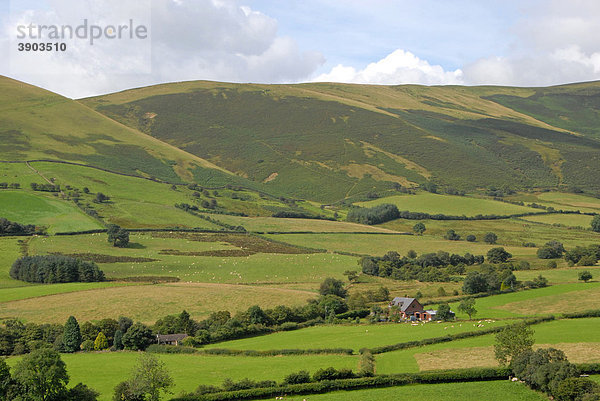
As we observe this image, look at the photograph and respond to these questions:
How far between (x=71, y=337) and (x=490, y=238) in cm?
11031

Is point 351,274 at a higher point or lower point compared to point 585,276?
lower

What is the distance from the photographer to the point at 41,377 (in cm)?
4347

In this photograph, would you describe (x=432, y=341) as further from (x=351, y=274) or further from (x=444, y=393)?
(x=351, y=274)

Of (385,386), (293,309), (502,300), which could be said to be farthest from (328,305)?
(385,386)

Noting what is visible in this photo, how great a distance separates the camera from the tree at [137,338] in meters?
65.5

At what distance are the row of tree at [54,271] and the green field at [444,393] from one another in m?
62.8

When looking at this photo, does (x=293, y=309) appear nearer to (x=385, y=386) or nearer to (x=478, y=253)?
(x=385, y=386)

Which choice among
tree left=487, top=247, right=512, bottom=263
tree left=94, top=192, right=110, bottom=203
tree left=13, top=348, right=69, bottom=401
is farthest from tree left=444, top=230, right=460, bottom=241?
tree left=13, top=348, right=69, bottom=401

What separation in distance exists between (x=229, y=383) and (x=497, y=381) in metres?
21.2

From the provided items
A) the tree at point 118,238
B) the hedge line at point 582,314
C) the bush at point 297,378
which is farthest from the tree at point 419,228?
the bush at point 297,378

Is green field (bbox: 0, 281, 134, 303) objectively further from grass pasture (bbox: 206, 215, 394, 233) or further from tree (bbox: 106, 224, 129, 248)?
grass pasture (bbox: 206, 215, 394, 233)

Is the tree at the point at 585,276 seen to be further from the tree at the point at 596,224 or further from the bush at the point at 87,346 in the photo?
the tree at the point at 596,224

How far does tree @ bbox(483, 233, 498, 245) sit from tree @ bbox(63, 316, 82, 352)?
10828 cm

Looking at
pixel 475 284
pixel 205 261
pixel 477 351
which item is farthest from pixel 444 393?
pixel 205 261
